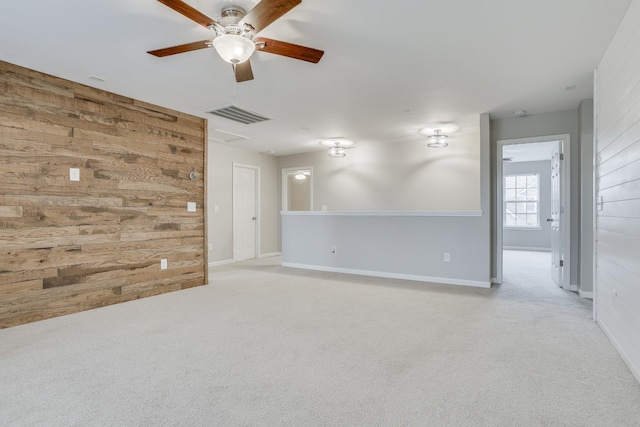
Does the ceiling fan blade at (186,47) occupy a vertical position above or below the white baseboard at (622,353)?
above

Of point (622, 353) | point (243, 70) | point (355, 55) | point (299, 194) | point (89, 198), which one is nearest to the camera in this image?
point (622, 353)

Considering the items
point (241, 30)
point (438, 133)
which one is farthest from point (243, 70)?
point (438, 133)

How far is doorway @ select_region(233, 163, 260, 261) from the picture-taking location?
718cm

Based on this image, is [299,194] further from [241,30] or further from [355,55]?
[241,30]

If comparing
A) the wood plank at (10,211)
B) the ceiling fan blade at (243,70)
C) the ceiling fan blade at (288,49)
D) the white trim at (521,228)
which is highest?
the ceiling fan blade at (288,49)

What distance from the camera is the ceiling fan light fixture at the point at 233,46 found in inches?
86.4

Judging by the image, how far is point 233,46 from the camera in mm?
2215

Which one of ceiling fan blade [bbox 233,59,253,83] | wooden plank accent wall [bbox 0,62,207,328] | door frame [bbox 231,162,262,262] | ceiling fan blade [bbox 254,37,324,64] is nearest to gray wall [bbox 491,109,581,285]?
ceiling fan blade [bbox 254,37,324,64]

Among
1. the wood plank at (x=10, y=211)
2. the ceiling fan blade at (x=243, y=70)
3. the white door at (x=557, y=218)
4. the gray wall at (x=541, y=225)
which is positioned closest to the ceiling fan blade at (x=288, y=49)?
the ceiling fan blade at (x=243, y=70)

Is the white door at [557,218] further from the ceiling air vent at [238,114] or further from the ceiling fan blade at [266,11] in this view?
the ceiling fan blade at [266,11]

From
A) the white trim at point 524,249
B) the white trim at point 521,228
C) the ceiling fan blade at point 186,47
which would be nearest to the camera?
the ceiling fan blade at point 186,47

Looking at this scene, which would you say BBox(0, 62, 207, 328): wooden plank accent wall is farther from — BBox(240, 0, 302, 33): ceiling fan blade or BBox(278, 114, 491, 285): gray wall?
BBox(240, 0, 302, 33): ceiling fan blade

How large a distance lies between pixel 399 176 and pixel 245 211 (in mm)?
3364

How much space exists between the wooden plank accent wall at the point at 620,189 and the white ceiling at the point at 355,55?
0.26 m
